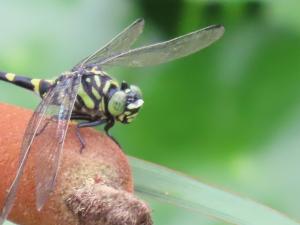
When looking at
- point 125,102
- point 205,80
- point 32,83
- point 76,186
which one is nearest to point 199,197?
point 125,102

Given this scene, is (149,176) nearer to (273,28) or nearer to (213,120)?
(213,120)

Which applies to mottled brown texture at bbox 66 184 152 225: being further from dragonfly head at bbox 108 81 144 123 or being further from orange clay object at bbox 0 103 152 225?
dragonfly head at bbox 108 81 144 123

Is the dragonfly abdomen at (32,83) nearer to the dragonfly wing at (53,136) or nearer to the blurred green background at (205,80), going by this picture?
the dragonfly wing at (53,136)

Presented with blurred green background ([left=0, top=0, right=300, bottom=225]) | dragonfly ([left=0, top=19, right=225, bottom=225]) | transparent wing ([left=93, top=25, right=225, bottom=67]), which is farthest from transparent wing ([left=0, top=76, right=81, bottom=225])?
blurred green background ([left=0, top=0, right=300, bottom=225])

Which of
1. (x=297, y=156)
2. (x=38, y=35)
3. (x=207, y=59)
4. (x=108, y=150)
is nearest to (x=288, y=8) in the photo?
(x=207, y=59)

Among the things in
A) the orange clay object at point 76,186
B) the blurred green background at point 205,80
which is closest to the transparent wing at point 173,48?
the orange clay object at point 76,186

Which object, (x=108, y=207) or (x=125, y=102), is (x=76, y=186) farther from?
(x=125, y=102)
